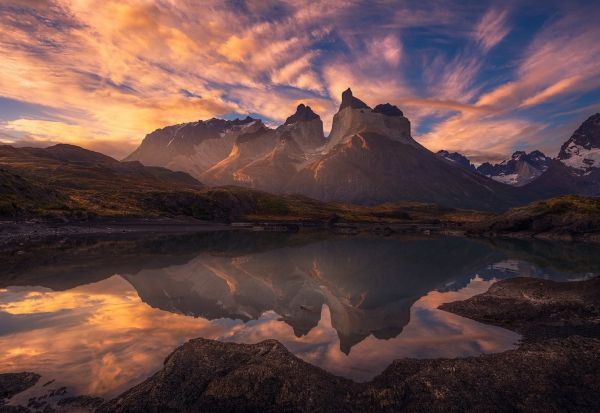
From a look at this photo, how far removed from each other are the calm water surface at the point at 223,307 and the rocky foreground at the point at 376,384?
2.05 metres

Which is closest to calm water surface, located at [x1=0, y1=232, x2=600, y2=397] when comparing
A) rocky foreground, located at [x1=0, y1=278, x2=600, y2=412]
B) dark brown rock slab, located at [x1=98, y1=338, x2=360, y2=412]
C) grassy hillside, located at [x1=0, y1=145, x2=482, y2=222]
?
dark brown rock slab, located at [x1=98, y1=338, x2=360, y2=412]

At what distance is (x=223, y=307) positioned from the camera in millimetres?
31781

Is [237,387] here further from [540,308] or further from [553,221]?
[553,221]

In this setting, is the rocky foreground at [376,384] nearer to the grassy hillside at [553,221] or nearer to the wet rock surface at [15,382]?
the wet rock surface at [15,382]

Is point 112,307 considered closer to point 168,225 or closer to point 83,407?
point 83,407

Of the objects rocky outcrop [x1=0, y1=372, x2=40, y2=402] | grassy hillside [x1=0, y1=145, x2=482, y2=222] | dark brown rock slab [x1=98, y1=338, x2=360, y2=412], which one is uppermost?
grassy hillside [x1=0, y1=145, x2=482, y2=222]

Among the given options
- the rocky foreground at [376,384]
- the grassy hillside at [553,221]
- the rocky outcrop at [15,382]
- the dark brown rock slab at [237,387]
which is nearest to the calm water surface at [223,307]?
the rocky outcrop at [15,382]

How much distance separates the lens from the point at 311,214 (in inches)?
7239

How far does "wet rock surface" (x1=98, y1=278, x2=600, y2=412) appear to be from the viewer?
47.2 feet

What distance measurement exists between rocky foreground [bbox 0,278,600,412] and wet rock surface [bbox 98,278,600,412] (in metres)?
0.04

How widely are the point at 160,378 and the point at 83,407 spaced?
2.93m

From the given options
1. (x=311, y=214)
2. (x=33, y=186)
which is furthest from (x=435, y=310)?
(x=311, y=214)

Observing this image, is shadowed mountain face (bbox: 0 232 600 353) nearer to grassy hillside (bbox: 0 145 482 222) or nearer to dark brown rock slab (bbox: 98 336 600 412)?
dark brown rock slab (bbox: 98 336 600 412)

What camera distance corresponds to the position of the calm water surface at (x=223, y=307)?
1975 centimetres
